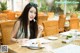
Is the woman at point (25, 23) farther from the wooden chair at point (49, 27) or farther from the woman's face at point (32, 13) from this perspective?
the wooden chair at point (49, 27)

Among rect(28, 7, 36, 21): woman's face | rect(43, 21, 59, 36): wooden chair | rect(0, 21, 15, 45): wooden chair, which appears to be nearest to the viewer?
rect(28, 7, 36, 21): woman's face

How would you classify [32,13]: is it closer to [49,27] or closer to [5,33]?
[5,33]

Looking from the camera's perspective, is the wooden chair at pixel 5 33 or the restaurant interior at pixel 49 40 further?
the wooden chair at pixel 5 33

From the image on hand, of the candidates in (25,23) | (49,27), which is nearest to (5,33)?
(25,23)

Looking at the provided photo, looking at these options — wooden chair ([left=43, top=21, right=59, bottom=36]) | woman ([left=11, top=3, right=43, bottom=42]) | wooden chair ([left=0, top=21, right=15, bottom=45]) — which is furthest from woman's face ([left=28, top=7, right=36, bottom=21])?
wooden chair ([left=43, top=21, right=59, bottom=36])

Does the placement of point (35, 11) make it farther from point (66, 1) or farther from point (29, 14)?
point (66, 1)

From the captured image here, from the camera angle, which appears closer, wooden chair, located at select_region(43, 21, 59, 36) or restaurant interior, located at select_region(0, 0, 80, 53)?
restaurant interior, located at select_region(0, 0, 80, 53)

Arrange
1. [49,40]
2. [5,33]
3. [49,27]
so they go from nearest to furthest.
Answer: [49,40] → [5,33] → [49,27]

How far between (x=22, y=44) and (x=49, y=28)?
127 centimetres

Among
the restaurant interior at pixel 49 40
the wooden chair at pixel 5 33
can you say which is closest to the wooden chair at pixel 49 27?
the restaurant interior at pixel 49 40

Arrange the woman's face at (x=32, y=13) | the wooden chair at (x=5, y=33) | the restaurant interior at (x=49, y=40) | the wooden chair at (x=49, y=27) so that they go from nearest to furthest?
the restaurant interior at (x=49, y=40) < the woman's face at (x=32, y=13) < the wooden chair at (x=5, y=33) < the wooden chair at (x=49, y=27)

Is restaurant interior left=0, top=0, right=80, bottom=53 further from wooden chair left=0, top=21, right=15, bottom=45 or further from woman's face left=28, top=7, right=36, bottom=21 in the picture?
woman's face left=28, top=7, right=36, bottom=21

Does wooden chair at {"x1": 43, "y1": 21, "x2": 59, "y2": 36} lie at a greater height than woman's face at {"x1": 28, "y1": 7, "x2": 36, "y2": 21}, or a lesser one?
lesser

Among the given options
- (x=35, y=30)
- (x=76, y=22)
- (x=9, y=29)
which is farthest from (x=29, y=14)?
(x=76, y=22)
